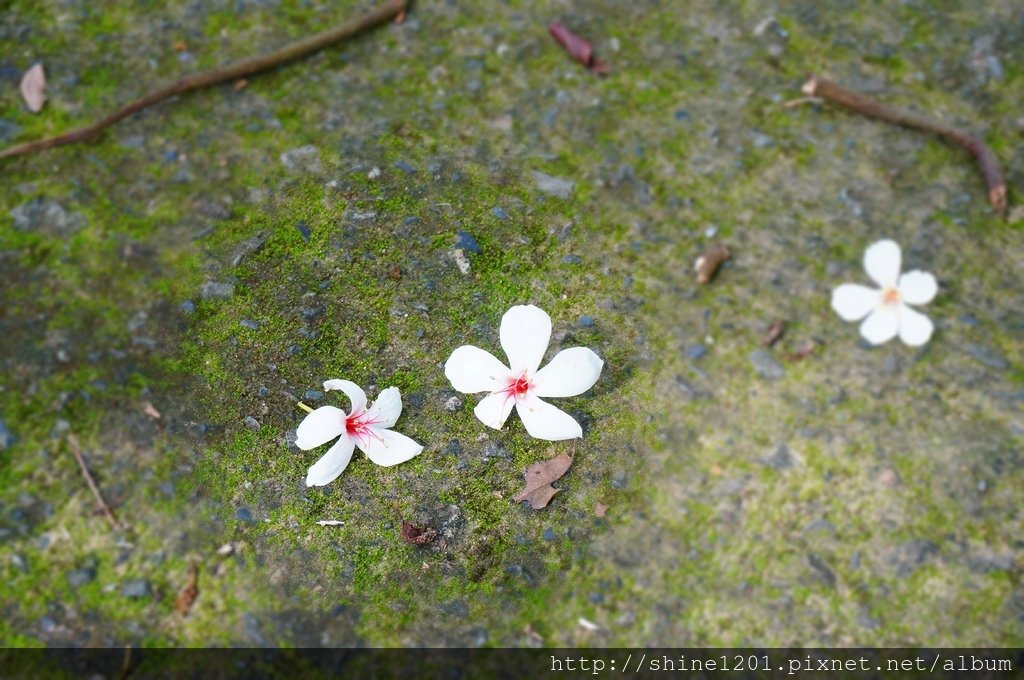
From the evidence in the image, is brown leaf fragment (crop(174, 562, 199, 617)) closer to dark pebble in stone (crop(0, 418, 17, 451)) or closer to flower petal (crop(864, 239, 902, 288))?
dark pebble in stone (crop(0, 418, 17, 451))

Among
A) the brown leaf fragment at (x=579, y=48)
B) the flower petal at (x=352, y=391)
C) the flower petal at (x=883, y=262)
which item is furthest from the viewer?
the brown leaf fragment at (x=579, y=48)

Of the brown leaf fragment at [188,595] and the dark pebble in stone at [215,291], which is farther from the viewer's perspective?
the dark pebble in stone at [215,291]

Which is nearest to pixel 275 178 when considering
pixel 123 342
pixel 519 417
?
pixel 123 342

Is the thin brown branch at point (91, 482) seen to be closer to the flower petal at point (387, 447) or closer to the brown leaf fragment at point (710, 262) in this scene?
the flower petal at point (387, 447)

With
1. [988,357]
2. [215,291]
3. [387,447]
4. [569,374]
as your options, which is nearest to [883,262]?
[988,357]

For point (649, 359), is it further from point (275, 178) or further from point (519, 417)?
point (275, 178)

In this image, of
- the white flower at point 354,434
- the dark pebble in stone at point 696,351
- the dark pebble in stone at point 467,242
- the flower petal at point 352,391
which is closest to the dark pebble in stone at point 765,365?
the dark pebble in stone at point 696,351
